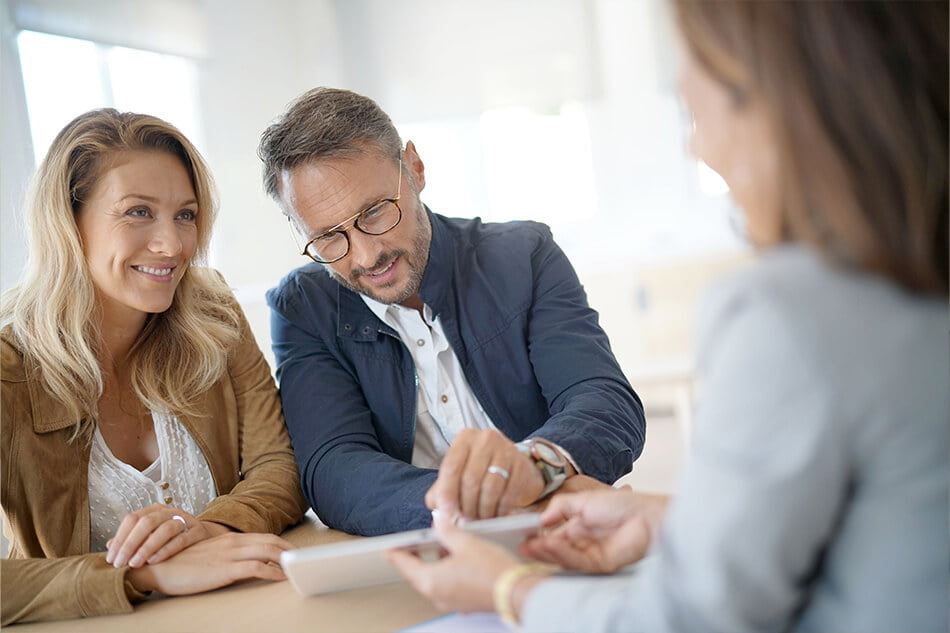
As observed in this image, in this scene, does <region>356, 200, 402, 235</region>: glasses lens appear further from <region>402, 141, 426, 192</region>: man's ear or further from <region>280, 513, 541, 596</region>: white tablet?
<region>280, 513, 541, 596</region>: white tablet

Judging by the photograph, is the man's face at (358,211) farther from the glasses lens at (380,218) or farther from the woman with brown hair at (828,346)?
the woman with brown hair at (828,346)

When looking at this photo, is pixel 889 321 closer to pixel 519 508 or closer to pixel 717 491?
pixel 717 491

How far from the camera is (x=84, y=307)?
6.04 ft

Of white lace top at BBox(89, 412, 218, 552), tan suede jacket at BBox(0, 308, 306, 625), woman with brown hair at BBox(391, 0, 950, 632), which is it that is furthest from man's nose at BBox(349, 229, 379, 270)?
woman with brown hair at BBox(391, 0, 950, 632)

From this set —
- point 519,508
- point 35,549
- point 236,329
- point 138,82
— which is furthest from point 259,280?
point 519,508

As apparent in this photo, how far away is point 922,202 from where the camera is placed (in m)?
0.74

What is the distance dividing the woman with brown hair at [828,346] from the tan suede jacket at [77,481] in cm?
100

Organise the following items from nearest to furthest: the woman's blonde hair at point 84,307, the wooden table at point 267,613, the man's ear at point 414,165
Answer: the wooden table at point 267,613
the woman's blonde hair at point 84,307
the man's ear at point 414,165

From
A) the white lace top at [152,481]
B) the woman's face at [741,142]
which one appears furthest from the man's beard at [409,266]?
the woman's face at [741,142]

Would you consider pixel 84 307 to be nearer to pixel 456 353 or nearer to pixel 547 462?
pixel 456 353

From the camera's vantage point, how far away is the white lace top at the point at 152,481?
173 cm

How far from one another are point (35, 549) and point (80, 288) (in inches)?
20.5

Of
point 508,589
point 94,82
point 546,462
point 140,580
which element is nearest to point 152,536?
point 140,580

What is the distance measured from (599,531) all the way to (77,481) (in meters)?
1.02
